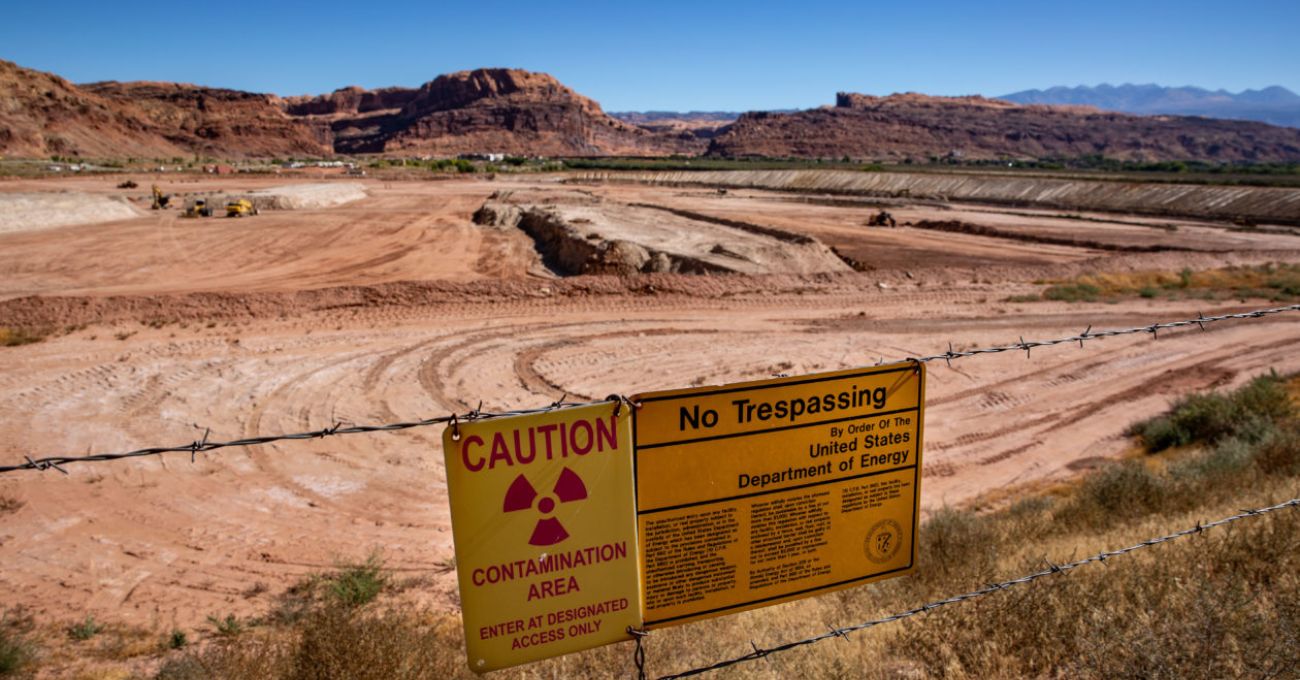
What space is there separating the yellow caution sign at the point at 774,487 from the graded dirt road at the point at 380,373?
221 inches

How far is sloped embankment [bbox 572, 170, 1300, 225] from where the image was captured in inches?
2464

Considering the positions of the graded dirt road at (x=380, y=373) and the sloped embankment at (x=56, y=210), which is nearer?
the graded dirt road at (x=380, y=373)

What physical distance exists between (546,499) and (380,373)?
14.9 metres

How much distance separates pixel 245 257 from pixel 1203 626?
3776 cm

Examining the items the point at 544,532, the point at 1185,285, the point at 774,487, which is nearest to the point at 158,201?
the point at 1185,285

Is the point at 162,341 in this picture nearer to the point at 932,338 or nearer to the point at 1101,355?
the point at 932,338

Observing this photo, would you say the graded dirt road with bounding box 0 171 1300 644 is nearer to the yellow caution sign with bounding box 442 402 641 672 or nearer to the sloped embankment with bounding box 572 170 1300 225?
the yellow caution sign with bounding box 442 402 641 672

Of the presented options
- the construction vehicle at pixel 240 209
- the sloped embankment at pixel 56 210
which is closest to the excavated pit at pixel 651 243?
the construction vehicle at pixel 240 209

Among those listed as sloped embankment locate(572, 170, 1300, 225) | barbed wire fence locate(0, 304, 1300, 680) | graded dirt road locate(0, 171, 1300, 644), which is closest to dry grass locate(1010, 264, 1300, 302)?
graded dirt road locate(0, 171, 1300, 644)

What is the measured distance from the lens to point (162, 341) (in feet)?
63.7

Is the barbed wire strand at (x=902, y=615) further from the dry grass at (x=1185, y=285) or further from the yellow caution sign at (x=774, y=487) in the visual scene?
the dry grass at (x=1185, y=285)

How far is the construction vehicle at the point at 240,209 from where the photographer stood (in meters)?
48.7

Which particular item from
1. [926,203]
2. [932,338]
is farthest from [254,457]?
[926,203]

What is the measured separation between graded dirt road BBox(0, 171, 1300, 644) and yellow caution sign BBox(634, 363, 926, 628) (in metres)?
5.61
